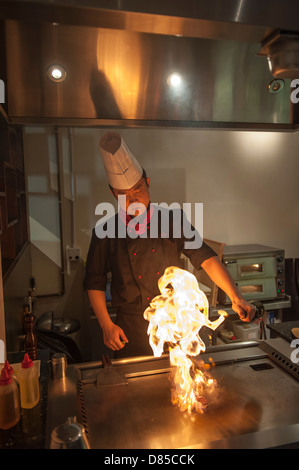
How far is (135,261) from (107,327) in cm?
60

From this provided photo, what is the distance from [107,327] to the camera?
1885 millimetres

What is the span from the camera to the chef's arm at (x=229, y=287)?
5.50 feet

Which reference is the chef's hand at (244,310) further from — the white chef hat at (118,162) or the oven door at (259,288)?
the oven door at (259,288)

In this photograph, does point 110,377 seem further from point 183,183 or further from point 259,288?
point 183,183

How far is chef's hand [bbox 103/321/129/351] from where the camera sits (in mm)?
1769

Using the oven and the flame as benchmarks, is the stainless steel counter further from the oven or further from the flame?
the oven

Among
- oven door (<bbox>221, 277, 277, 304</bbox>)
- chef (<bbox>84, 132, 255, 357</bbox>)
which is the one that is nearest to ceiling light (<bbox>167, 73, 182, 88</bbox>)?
chef (<bbox>84, 132, 255, 357</bbox>)

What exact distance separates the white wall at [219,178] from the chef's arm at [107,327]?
1.94 m

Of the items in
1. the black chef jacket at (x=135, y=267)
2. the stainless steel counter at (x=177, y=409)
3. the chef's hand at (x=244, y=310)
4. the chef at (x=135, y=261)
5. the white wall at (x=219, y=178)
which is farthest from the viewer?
the white wall at (x=219, y=178)

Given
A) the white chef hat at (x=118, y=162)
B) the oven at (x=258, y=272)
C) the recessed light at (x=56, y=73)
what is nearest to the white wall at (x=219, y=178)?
the oven at (x=258, y=272)

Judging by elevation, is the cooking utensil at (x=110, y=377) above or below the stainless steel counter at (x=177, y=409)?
above

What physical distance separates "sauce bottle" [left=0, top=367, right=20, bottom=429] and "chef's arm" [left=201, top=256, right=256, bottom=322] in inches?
41.2

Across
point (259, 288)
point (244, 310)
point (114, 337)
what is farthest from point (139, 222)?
point (259, 288)
